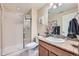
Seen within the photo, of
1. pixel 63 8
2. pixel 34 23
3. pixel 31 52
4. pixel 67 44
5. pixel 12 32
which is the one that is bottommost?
pixel 31 52

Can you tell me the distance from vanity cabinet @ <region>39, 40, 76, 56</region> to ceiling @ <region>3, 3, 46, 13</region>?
0.61 metres

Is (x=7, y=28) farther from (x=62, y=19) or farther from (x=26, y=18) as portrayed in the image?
(x=62, y=19)

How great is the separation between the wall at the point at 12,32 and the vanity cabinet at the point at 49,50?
1.21ft

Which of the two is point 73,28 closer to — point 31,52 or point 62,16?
point 62,16

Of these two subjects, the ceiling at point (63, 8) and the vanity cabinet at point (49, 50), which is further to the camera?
the ceiling at point (63, 8)

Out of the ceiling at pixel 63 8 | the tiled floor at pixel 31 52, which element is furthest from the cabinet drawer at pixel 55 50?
the ceiling at pixel 63 8

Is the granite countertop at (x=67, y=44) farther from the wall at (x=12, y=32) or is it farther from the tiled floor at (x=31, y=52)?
the wall at (x=12, y=32)

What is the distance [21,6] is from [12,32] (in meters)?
0.48

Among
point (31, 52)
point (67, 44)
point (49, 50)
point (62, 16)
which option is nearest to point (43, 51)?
point (49, 50)

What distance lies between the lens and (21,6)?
1.69 metres

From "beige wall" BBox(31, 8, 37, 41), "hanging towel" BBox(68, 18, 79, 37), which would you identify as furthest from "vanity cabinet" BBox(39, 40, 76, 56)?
"hanging towel" BBox(68, 18, 79, 37)

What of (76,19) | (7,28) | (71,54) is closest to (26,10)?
(7,28)

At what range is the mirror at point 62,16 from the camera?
65.4 inches

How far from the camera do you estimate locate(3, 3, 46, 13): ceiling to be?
1.67m
